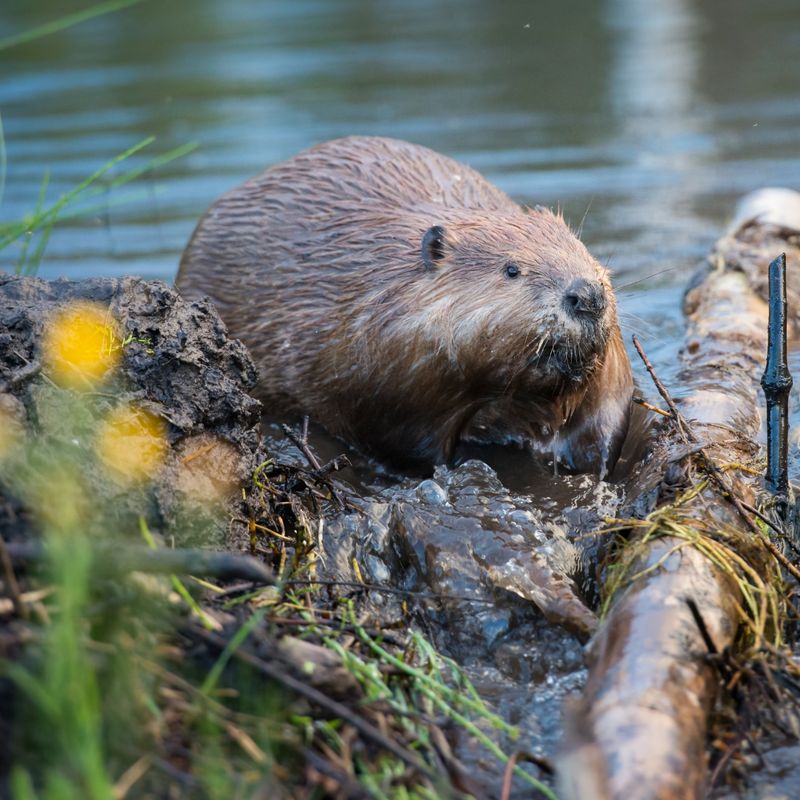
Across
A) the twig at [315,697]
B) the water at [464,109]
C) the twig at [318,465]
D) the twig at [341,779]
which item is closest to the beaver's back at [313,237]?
the water at [464,109]

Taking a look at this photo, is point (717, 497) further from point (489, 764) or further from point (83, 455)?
point (83, 455)

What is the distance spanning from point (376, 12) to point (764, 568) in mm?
12402

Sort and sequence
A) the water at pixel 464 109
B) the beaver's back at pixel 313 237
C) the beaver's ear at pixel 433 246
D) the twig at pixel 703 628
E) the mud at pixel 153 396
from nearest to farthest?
the twig at pixel 703 628 → the mud at pixel 153 396 → the beaver's ear at pixel 433 246 → the beaver's back at pixel 313 237 → the water at pixel 464 109

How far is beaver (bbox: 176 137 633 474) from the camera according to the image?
3459 mm

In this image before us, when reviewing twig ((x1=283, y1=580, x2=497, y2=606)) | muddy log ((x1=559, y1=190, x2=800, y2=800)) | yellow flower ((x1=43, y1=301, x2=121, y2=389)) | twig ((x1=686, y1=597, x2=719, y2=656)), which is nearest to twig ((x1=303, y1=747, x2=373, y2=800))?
muddy log ((x1=559, y1=190, x2=800, y2=800))

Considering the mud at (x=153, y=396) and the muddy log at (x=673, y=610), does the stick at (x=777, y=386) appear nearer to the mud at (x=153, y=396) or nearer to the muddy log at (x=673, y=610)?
the muddy log at (x=673, y=610)

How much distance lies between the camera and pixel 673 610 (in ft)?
7.70

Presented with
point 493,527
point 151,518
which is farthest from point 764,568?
point 151,518

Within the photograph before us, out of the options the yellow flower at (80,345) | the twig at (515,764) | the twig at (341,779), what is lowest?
the twig at (515,764)

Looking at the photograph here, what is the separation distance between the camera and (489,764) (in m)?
2.26

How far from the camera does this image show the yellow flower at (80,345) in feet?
8.83

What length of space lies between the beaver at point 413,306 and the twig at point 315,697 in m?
1.67

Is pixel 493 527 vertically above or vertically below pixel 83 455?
below

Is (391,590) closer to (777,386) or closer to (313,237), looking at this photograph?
(777,386)
